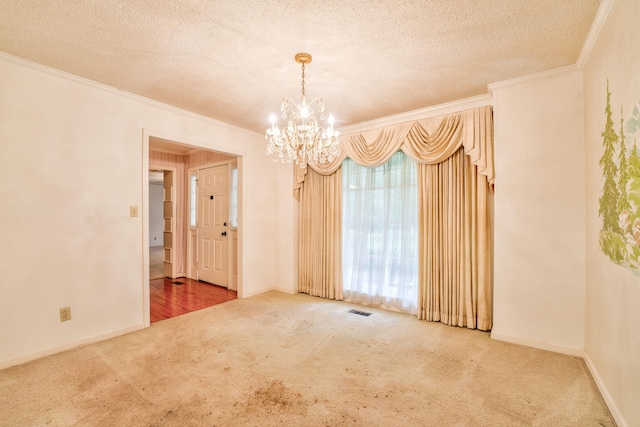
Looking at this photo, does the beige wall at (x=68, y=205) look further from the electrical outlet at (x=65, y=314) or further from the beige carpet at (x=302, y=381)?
the beige carpet at (x=302, y=381)

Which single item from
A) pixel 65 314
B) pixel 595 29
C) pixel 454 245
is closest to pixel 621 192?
pixel 595 29

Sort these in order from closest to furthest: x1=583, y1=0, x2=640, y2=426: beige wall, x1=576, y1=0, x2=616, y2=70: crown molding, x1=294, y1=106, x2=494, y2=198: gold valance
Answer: x1=583, y1=0, x2=640, y2=426: beige wall
x1=576, y1=0, x2=616, y2=70: crown molding
x1=294, y1=106, x2=494, y2=198: gold valance

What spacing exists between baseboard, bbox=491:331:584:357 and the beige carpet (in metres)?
0.07

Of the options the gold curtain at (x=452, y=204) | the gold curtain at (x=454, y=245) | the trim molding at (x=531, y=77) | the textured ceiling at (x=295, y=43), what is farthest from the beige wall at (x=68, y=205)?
the trim molding at (x=531, y=77)

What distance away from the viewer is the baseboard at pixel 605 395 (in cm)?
159

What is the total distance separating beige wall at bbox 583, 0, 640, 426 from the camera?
Result: 147cm

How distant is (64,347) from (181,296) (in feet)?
5.58

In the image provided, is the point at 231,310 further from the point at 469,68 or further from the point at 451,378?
the point at 469,68

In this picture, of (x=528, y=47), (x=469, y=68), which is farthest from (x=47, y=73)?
(x=528, y=47)

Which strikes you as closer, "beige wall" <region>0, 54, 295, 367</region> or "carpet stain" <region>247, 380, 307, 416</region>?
"carpet stain" <region>247, 380, 307, 416</region>

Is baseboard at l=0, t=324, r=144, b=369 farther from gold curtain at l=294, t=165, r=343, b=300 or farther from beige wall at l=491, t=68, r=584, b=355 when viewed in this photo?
beige wall at l=491, t=68, r=584, b=355

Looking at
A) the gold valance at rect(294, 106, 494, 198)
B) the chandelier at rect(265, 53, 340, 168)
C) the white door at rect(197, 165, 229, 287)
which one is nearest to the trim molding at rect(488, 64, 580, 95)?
the gold valance at rect(294, 106, 494, 198)

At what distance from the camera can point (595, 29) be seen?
1903 mm

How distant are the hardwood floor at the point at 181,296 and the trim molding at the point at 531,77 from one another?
4.21 metres
